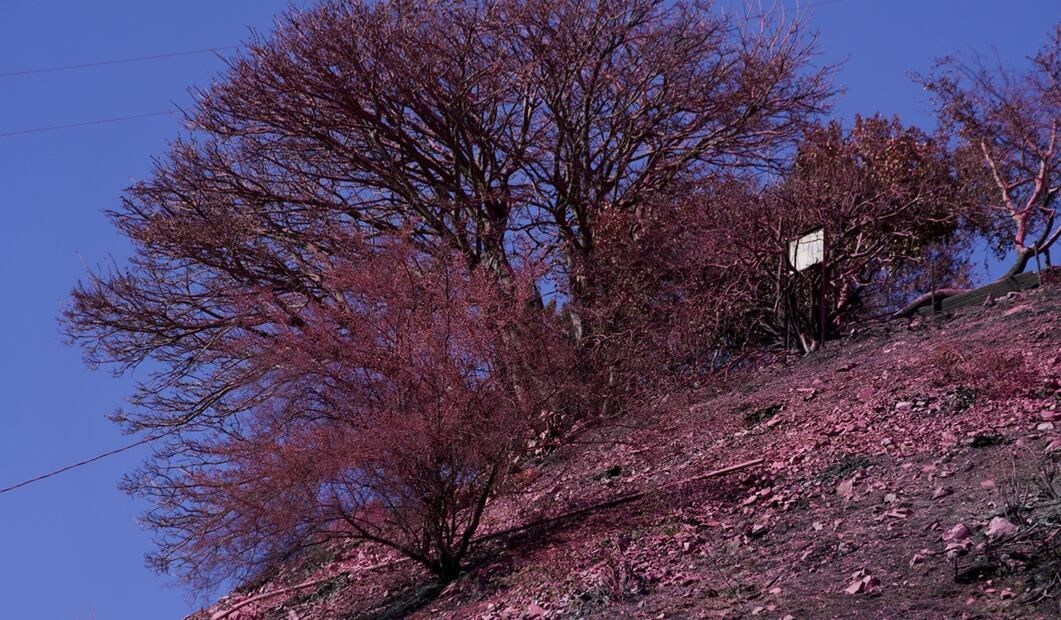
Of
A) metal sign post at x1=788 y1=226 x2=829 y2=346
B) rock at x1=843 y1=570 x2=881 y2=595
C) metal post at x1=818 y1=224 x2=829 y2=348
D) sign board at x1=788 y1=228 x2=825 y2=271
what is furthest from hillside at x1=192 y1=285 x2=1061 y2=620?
sign board at x1=788 y1=228 x2=825 y2=271

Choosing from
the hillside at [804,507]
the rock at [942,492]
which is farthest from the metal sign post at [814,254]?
the rock at [942,492]

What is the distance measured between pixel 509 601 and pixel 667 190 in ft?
28.2

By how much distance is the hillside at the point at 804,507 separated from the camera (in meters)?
6.71

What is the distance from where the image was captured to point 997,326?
1173 centimetres

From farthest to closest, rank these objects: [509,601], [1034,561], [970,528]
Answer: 1. [509,601]
2. [970,528]
3. [1034,561]

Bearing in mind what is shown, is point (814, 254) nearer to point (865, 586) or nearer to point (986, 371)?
point (986, 371)

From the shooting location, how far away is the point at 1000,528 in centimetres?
672

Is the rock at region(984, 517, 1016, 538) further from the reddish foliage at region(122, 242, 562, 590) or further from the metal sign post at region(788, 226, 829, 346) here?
the metal sign post at region(788, 226, 829, 346)

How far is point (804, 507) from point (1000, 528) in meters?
1.91

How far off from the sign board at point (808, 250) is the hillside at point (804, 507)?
1.02 m

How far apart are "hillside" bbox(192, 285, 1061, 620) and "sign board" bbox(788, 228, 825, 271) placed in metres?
1.02

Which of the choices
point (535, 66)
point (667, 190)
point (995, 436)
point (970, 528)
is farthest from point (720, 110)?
point (970, 528)

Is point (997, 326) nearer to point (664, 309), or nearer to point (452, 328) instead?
point (664, 309)

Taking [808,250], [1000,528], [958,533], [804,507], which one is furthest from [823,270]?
[1000,528]
